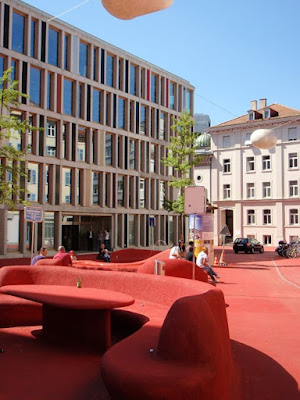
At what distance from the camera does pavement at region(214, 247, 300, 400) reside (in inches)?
237

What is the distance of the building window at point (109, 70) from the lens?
4066 cm

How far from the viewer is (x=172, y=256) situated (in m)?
19.3

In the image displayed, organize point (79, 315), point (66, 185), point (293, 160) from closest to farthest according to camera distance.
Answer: point (79, 315), point (66, 185), point (293, 160)

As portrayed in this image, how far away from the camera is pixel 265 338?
892 centimetres

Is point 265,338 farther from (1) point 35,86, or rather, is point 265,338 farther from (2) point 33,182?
(1) point 35,86

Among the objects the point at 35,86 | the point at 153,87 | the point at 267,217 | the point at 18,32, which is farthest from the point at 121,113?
the point at 267,217

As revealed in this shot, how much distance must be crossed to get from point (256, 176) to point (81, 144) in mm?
25880

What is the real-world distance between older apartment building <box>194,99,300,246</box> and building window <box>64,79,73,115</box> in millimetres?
22462

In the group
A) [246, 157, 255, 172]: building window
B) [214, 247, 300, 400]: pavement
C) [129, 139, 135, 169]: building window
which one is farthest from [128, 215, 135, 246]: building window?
[214, 247, 300, 400]: pavement

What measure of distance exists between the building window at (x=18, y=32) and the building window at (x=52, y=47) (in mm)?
2455

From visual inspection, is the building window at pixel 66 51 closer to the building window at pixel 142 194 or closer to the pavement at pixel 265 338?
the building window at pixel 142 194

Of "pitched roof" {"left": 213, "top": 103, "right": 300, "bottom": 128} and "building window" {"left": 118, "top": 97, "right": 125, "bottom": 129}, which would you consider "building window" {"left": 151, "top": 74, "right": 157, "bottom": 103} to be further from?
"pitched roof" {"left": 213, "top": 103, "right": 300, "bottom": 128}

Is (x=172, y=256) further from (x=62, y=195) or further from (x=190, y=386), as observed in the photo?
(x=62, y=195)

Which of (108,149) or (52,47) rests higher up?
(52,47)
